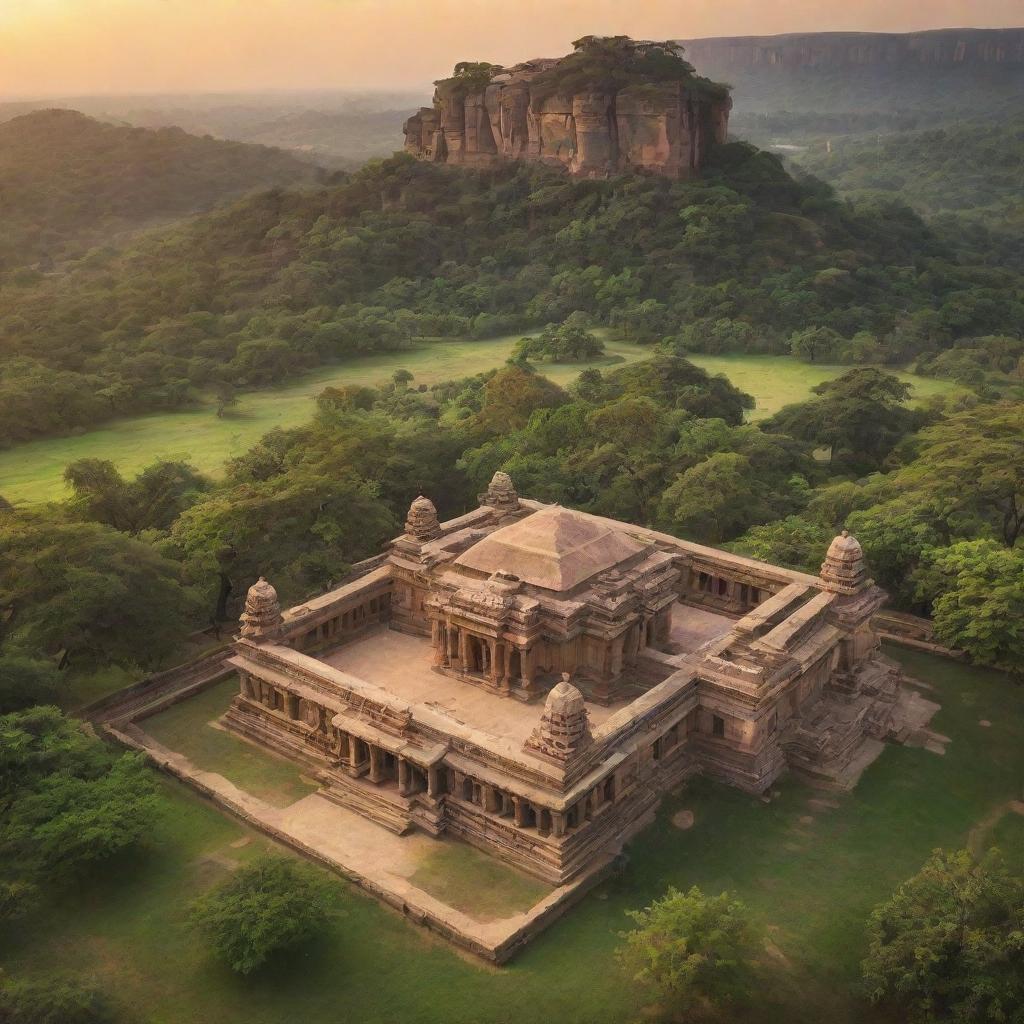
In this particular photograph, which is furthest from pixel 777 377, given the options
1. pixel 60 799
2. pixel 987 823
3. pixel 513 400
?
pixel 60 799

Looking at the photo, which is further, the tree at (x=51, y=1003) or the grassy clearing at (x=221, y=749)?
the grassy clearing at (x=221, y=749)

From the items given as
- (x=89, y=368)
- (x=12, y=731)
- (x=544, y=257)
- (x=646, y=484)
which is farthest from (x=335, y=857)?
(x=544, y=257)

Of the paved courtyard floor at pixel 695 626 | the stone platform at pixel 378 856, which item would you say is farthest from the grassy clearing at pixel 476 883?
the paved courtyard floor at pixel 695 626

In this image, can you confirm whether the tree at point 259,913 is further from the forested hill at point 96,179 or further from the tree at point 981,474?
the forested hill at point 96,179

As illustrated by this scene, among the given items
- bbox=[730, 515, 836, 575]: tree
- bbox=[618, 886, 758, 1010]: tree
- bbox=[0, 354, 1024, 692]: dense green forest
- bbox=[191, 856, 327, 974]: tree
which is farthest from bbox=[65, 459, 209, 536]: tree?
bbox=[618, 886, 758, 1010]: tree

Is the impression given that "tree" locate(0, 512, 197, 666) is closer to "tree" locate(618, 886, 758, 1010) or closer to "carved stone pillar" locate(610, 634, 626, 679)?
"carved stone pillar" locate(610, 634, 626, 679)

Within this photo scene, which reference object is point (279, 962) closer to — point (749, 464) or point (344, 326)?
point (749, 464)
